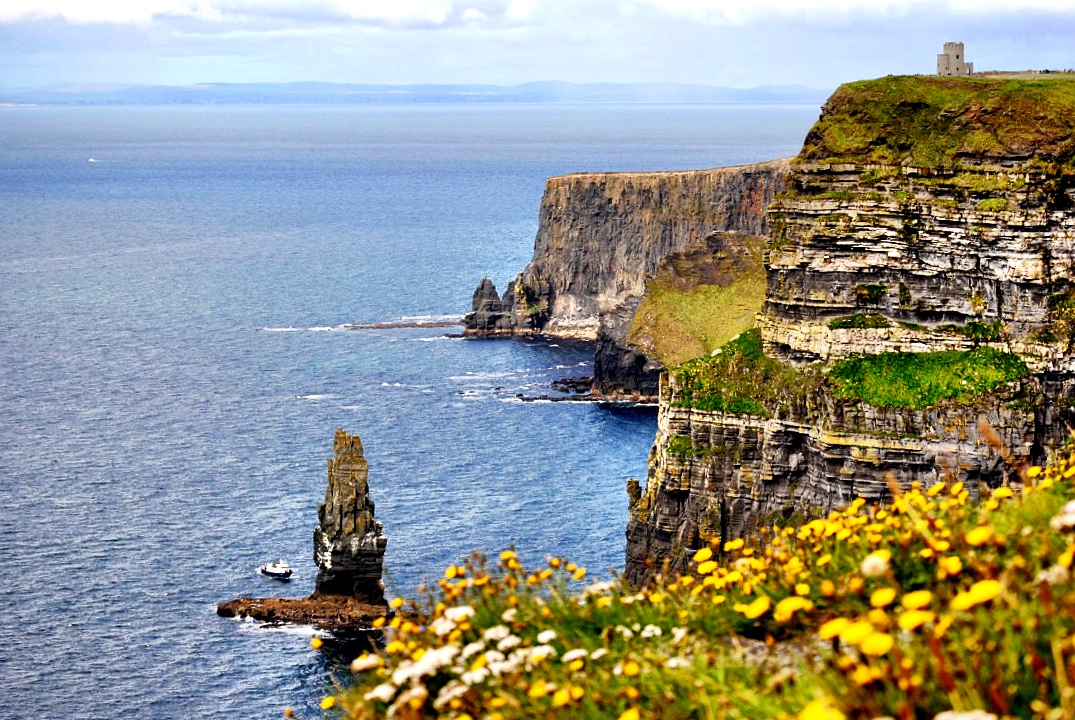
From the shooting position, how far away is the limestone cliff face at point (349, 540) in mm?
80562

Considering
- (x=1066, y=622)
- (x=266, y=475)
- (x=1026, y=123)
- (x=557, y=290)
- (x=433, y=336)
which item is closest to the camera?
(x=1066, y=622)

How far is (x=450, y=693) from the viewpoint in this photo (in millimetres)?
15586

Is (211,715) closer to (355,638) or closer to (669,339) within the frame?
(355,638)

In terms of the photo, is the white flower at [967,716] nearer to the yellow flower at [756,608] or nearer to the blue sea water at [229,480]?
the yellow flower at [756,608]

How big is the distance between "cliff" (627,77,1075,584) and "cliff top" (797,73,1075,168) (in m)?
0.08

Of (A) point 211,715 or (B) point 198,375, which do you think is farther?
(B) point 198,375

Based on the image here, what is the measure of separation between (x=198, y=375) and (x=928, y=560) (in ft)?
440

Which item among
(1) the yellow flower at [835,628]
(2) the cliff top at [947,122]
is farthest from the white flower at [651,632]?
(2) the cliff top at [947,122]

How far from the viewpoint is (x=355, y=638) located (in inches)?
2977

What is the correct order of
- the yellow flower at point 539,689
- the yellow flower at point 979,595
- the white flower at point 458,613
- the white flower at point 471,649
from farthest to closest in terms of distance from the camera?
1. the white flower at point 458,613
2. the white flower at point 471,649
3. the yellow flower at point 539,689
4. the yellow flower at point 979,595

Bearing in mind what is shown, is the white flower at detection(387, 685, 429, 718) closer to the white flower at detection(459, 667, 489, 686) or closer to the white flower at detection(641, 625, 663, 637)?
the white flower at detection(459, 667, 489, 686)

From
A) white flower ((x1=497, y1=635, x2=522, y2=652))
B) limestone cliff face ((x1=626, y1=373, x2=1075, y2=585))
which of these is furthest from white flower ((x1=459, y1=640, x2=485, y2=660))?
limestone cliff face ((x1=626, y1=373, x2=1075, y2=585))

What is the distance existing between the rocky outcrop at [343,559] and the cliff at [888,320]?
16.6m

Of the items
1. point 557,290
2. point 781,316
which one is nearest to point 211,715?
point 781,316
